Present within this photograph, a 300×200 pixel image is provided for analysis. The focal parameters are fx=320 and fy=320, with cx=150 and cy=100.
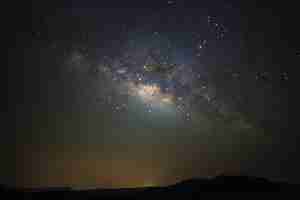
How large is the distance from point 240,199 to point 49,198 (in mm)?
10744

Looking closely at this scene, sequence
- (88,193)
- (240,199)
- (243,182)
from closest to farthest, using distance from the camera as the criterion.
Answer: (240,199)
(243,182)
(88,193)

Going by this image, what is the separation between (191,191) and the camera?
684 inches

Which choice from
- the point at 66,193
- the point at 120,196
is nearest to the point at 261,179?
the point at 120,196

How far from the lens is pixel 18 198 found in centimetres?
1831

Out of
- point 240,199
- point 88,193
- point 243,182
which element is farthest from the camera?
point 88,193

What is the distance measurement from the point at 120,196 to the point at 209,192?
519 centimetres

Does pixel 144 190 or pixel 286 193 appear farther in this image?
pixel 144 190

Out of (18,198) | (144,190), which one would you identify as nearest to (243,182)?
(144,190)

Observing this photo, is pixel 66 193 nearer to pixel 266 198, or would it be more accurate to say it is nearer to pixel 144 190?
pixel 144 190

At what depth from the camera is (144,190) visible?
62.1 ft

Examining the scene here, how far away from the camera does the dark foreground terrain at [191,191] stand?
1724 cm

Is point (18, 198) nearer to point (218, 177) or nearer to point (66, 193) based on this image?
point (66, 193)

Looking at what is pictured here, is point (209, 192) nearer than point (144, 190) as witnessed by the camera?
Yes

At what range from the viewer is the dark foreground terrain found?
56.6 feet
